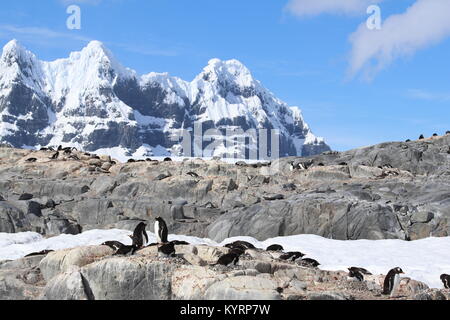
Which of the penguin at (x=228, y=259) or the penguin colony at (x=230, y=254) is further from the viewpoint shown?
the penguin at (x=228, y=259)

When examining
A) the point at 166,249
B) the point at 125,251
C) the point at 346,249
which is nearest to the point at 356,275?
the point at 166,249

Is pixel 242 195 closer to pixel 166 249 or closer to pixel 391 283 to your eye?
pixel 391 283

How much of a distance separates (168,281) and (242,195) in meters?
28.6

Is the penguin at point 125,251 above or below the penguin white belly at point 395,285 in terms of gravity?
above

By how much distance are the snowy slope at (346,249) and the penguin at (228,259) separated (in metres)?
6.76

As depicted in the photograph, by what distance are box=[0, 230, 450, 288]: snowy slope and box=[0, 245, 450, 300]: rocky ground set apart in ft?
17.8

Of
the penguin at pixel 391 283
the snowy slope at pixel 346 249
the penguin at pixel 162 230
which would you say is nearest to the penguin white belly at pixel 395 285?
the penguin at pixel 391 283

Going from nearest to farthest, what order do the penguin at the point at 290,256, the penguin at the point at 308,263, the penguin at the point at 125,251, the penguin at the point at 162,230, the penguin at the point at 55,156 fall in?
the penguin at the point at 125,251 → the penguin at the point at 162,230 → the penguin at the point at 308,263 → the penguin at the point at 290,256 → the penguin at the point at 55,156

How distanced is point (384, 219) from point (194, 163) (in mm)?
23297

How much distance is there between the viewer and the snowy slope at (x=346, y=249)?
83.5 feet

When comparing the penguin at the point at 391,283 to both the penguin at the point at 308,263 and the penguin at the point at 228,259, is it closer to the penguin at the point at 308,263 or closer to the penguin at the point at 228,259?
the penguin at the point at 308,263

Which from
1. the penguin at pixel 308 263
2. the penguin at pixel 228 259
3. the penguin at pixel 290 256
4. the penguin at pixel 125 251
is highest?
the penguin at pixel 125 251

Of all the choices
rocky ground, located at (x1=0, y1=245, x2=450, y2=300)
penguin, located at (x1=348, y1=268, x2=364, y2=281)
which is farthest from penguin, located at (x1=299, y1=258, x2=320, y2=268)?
penguin, located at (x1=348, y1=268, x2=364, y2=281)

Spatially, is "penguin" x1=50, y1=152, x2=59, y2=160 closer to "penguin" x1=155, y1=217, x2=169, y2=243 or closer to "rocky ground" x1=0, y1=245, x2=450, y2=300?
"penguin" x1=155, y1=217, x2=169, y2=243
